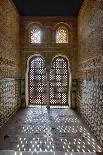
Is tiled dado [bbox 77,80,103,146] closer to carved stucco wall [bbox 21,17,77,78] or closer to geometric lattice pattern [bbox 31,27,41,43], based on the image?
carved stucco wall [bbox 21,17,77,78]

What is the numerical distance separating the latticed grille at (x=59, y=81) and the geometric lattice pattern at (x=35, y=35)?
1.63 metres

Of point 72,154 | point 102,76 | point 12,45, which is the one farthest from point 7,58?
point 72,154

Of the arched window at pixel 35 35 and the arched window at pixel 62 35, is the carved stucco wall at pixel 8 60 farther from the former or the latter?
the arched window at pixel 62 35

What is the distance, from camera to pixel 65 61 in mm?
13023

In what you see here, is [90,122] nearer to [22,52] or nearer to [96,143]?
[96,143]

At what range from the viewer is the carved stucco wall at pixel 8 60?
Result: 8703 mm

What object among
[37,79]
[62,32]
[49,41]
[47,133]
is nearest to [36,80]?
[37,79]

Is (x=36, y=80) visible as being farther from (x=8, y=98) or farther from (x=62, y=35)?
(x=8, y=98)

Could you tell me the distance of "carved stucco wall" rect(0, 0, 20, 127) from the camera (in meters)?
8.70

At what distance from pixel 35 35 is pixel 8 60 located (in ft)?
11.6

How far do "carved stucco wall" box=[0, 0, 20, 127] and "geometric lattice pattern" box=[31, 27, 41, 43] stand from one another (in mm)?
1127

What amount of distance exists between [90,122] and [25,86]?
5.46 meters

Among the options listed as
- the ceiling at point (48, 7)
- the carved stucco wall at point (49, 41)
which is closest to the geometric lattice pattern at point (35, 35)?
the carved stucco wall at point (49, 41)

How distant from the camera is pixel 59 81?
13047 millimetres
